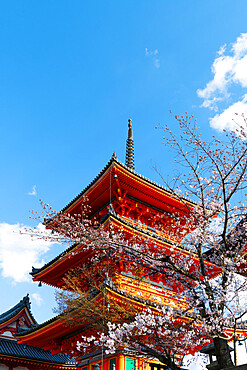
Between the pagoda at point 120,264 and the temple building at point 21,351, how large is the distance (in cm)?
314

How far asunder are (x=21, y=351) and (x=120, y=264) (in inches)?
398

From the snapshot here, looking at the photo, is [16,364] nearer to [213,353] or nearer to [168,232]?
[168,232]

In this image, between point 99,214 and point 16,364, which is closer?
point 99,214

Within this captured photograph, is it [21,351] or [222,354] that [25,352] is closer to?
[21,351]

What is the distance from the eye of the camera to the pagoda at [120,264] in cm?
1139

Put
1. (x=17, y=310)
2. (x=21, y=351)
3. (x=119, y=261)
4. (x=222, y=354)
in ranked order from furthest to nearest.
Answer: (x=17, y=310), (x=21, y=351), (x=119, y=261), (x=222, y=354)

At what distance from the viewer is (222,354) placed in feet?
23.5

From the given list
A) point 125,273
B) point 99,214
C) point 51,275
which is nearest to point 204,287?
point 125,273

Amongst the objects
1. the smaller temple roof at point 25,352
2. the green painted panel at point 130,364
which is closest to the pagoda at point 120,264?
the green painted panel at point 130,364

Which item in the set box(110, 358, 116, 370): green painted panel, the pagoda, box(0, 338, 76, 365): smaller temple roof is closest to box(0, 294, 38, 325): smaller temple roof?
box(0, 338, 76, 365): smaller temple roof

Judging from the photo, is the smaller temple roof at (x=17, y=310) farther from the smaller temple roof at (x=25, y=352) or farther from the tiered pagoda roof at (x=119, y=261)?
the tiered pagoda roof at (x=119, y=261)

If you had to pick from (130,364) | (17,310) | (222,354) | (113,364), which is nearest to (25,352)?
(17,310)

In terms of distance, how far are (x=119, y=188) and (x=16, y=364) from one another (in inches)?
455

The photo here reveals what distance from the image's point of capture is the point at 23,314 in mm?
21109
